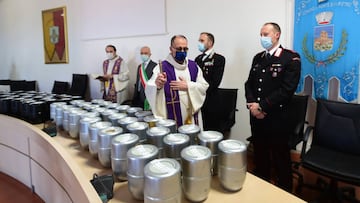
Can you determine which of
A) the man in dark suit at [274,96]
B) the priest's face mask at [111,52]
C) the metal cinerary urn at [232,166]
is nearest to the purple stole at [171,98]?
the man in dark suit at [274,96]

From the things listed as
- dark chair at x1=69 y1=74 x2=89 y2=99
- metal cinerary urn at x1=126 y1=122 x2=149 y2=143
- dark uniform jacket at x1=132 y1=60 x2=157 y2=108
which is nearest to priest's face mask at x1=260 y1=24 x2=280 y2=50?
metal cinerary urn at x1=126 y1=122 x2=149 y2=143

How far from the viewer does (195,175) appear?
2.92 ft

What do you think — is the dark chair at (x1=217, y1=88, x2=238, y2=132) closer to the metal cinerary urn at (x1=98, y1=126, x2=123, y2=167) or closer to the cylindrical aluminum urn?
the cylindrical aluminum urn

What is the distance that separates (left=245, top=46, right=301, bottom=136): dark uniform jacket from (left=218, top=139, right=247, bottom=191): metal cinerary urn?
1328 millimetres

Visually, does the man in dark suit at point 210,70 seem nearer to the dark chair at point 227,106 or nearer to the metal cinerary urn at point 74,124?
the dark chair at point 227,106

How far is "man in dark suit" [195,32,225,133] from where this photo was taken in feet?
9.66

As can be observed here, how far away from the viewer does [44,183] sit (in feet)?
6.17

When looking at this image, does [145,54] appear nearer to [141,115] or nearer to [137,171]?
[141,115]

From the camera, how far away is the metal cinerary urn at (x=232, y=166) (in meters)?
0.96

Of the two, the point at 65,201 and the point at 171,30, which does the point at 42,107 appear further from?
the point at 171,30

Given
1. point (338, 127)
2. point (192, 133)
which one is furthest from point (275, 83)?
point (192, 133)

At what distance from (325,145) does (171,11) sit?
2740 millimetres

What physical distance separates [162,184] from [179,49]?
1.40 metres

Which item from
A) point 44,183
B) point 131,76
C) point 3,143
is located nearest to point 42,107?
point 44,183
